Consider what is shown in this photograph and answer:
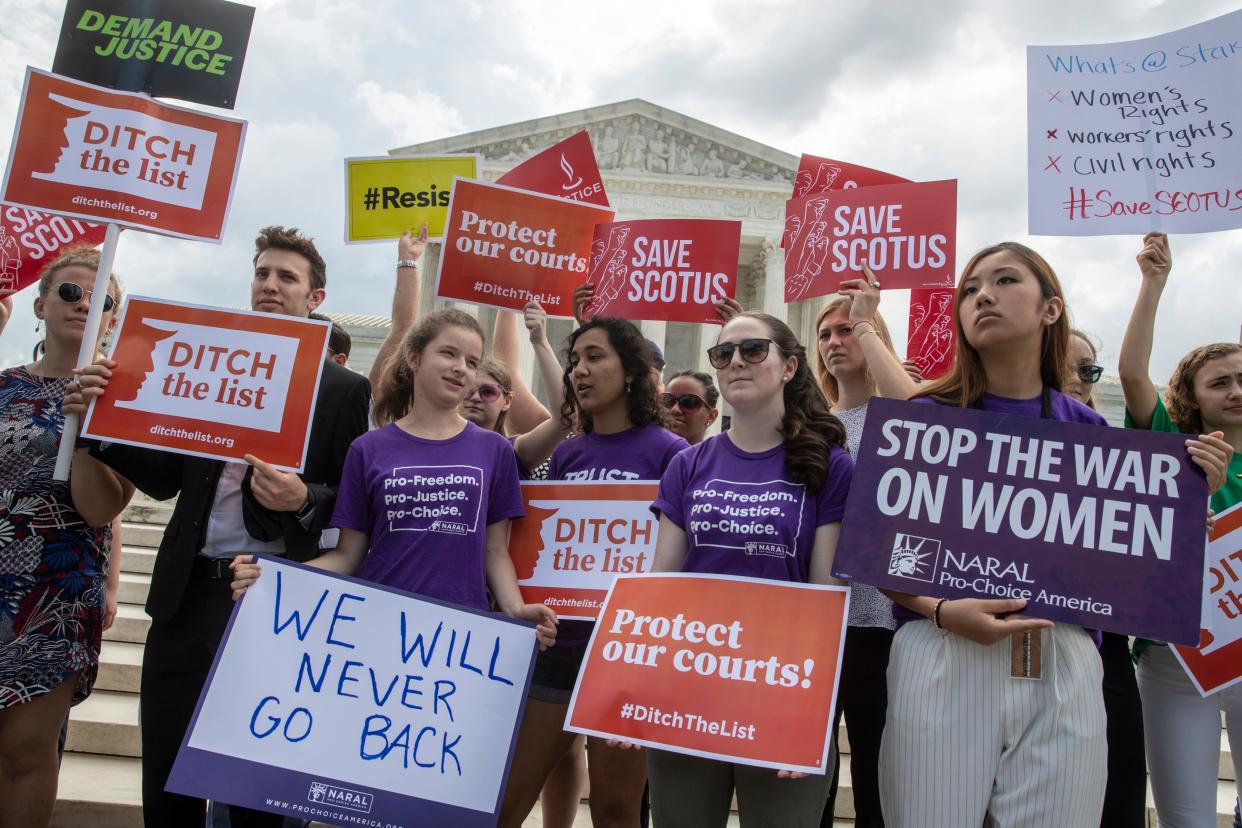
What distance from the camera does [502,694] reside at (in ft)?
9.00

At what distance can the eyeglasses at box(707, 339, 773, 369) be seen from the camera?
2746 mm

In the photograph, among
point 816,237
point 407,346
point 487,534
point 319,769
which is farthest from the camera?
point 816,237

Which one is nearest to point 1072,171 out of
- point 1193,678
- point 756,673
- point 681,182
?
point 1193,678

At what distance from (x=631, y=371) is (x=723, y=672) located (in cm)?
139

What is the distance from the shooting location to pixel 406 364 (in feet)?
11.2

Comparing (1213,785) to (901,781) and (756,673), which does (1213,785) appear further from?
(756,673)

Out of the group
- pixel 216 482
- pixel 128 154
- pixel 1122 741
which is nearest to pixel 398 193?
pixel 128 154

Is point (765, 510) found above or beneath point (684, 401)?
beneath

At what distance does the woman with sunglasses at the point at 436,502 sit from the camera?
290 cm

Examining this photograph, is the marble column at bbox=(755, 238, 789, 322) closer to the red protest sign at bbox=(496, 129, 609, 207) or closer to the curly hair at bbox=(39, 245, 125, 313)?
the red protest sign at bbox=(496, 129, 609, 207)

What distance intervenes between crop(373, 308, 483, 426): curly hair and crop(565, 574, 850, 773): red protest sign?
4.28 feet

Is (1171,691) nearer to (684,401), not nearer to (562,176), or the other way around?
(684,401)

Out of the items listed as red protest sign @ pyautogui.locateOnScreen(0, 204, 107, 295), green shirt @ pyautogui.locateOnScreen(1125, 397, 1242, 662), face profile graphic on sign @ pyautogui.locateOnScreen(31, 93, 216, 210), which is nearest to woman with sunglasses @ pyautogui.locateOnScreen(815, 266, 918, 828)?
green shirt @ pyautogui.locateOnScreen(1125, 397, 1242, 662)

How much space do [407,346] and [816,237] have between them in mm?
2336
